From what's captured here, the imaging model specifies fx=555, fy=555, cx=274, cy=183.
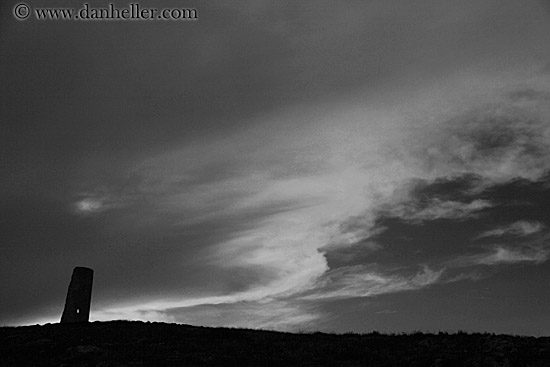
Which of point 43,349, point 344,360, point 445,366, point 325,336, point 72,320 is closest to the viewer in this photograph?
point 445,366

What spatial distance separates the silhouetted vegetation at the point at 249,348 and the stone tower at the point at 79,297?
5178 mm

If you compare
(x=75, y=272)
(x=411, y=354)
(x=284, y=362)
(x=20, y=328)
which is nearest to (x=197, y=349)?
(x=284, y=362)

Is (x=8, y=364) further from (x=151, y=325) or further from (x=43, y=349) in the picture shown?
(x=151, y=325)

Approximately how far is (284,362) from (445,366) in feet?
20.6

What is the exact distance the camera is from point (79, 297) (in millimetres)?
35125

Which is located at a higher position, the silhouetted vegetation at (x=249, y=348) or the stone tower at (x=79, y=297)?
the stone tower at (x=79, y=297)

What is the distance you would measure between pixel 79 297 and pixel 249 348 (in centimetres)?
1494

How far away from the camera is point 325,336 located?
28531 mm

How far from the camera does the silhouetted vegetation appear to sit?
22234 mm

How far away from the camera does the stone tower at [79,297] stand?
34500 mm

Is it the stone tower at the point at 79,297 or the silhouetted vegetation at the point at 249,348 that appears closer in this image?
the silhouetted vegetation at the point at 249,348

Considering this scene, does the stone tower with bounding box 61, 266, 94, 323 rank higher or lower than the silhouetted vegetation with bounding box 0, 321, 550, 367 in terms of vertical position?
higher

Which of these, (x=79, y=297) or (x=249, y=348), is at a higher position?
(x=79, y=297)

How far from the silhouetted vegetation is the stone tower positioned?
5.18 meters
